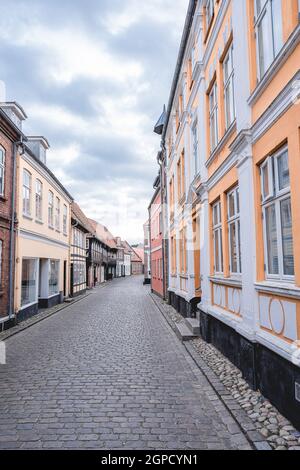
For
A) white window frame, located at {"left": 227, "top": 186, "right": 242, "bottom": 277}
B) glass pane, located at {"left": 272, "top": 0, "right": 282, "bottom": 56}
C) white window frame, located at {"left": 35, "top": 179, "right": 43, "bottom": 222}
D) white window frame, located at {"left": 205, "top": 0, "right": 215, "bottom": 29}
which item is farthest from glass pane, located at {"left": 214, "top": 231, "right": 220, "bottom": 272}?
white window frame, located at {"left": 35, "top": 179, "right": 43, "bottom": 222}

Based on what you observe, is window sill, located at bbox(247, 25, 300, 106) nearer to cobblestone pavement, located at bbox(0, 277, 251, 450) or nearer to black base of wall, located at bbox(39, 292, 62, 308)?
cobblestone pavement, located at bbox(0, 277, 251, 450)

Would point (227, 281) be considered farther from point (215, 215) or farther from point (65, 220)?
point (65, 220)

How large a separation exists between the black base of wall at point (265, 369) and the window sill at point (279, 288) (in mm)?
780

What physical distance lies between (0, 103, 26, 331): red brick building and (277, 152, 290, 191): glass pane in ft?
28.9

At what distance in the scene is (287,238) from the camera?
181 inches

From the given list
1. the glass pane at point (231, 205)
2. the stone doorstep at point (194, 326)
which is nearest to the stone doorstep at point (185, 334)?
the stone doorstep at point (194, 326)

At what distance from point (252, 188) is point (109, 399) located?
147 inches

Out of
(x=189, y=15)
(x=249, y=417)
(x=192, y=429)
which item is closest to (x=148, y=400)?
(x=192, y=429)

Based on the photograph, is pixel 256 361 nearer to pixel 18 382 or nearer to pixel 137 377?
pixel 137 377

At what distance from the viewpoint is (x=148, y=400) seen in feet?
16.7

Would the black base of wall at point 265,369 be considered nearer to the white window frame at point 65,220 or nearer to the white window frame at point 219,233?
the white window frame at point 219,233

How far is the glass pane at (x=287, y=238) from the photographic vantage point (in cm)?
450

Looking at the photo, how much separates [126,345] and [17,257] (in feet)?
19.1

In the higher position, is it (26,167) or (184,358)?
(26,167)
